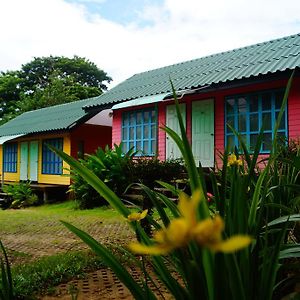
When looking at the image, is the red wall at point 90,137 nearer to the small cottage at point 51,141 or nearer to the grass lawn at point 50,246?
the small cottage at point 51,141

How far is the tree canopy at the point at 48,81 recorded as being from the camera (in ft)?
87.8

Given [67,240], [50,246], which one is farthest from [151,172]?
[50,246]

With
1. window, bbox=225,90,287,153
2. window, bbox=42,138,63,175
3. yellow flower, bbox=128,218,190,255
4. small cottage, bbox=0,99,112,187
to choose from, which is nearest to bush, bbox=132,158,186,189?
window, bbox=225,90,287,153

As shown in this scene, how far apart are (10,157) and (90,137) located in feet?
17.1

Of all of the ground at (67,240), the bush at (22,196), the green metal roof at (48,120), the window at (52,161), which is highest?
the green metal roof at (48,120)

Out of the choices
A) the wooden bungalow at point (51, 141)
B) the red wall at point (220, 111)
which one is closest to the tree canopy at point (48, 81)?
the wooden bungalow at point (51, 141)

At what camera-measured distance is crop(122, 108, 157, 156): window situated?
11039mm

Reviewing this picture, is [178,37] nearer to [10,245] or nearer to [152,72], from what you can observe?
[152,72]

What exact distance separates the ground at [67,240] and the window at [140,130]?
2.83 metres

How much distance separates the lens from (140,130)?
11383 mm

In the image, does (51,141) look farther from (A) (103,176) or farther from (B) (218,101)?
(B) (218,101)

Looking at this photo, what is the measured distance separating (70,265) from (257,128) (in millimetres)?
6517

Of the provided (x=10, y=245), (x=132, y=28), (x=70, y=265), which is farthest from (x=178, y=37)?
(x=70, y=265)

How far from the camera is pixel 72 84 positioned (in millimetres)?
28266
